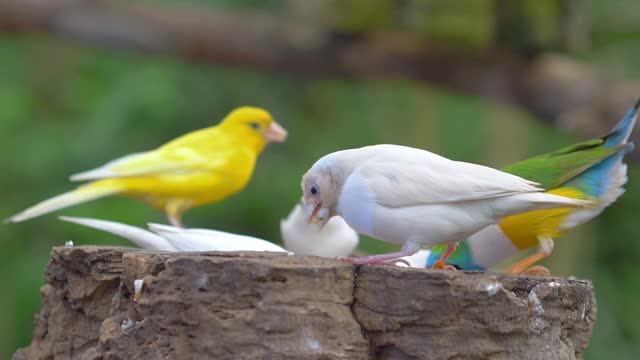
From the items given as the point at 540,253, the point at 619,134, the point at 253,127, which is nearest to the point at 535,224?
the point at 540,253

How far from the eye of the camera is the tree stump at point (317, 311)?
9.58ft

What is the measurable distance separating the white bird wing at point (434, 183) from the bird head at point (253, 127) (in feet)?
6.90

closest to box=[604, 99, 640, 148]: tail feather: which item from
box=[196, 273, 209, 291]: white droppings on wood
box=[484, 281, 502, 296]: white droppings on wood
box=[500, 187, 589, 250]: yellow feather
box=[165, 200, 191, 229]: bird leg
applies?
box=[500, 187, 589, 250]: yellow feather

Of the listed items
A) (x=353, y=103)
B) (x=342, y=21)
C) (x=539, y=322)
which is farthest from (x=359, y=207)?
(x=353, y=103)

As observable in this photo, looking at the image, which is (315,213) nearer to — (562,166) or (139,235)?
(139,235)

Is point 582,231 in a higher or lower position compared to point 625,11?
lower

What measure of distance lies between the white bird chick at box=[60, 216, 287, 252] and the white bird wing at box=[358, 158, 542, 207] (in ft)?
1.90

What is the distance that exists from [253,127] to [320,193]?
2016mm

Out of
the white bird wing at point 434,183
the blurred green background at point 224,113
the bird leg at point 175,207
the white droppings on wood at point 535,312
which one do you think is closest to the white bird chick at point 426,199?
the white bird wing at point 434,183

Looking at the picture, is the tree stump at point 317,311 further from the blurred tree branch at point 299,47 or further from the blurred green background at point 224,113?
the blurred green background at point 224,113

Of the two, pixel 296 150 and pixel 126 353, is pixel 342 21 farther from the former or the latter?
pixel 126 353

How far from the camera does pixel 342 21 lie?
730cm

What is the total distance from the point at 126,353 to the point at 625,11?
691 cm

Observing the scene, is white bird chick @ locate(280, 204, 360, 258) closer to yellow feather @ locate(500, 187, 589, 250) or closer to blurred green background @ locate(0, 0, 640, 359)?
yellow feather @ locate(500, 187, 589, 250)
